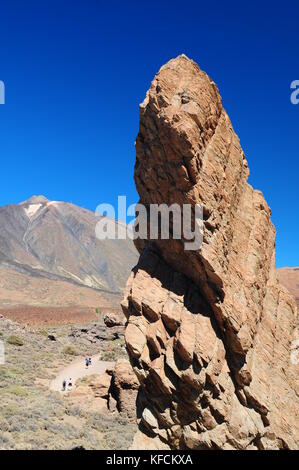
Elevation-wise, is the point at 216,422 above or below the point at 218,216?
below

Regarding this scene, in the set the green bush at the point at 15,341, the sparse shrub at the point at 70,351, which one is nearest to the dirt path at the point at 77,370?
the sparse shrub at the point at 70,351

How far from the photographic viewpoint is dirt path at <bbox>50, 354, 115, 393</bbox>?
30594mm

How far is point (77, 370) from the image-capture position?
35.4m

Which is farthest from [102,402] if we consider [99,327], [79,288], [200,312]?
[79,288]

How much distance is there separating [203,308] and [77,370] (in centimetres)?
2669

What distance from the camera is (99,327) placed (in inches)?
2255

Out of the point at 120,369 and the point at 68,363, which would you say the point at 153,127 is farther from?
the point at 68,363

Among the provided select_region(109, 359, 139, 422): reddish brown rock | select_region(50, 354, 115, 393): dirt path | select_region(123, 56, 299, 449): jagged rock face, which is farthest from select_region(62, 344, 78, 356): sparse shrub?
select_region(123, 56, 299, 449): jagged rock face

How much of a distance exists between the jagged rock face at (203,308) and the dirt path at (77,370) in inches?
750

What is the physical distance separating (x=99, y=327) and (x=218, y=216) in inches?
1913

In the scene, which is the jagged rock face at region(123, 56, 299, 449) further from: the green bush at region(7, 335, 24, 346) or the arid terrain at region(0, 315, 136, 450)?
the green bush at region(7, 335, 24, 346)

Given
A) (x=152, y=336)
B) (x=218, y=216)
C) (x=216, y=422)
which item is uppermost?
(x=218, y=216)

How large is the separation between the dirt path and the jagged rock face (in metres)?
19.1

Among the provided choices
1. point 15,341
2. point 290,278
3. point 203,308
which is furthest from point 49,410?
point 290,278
